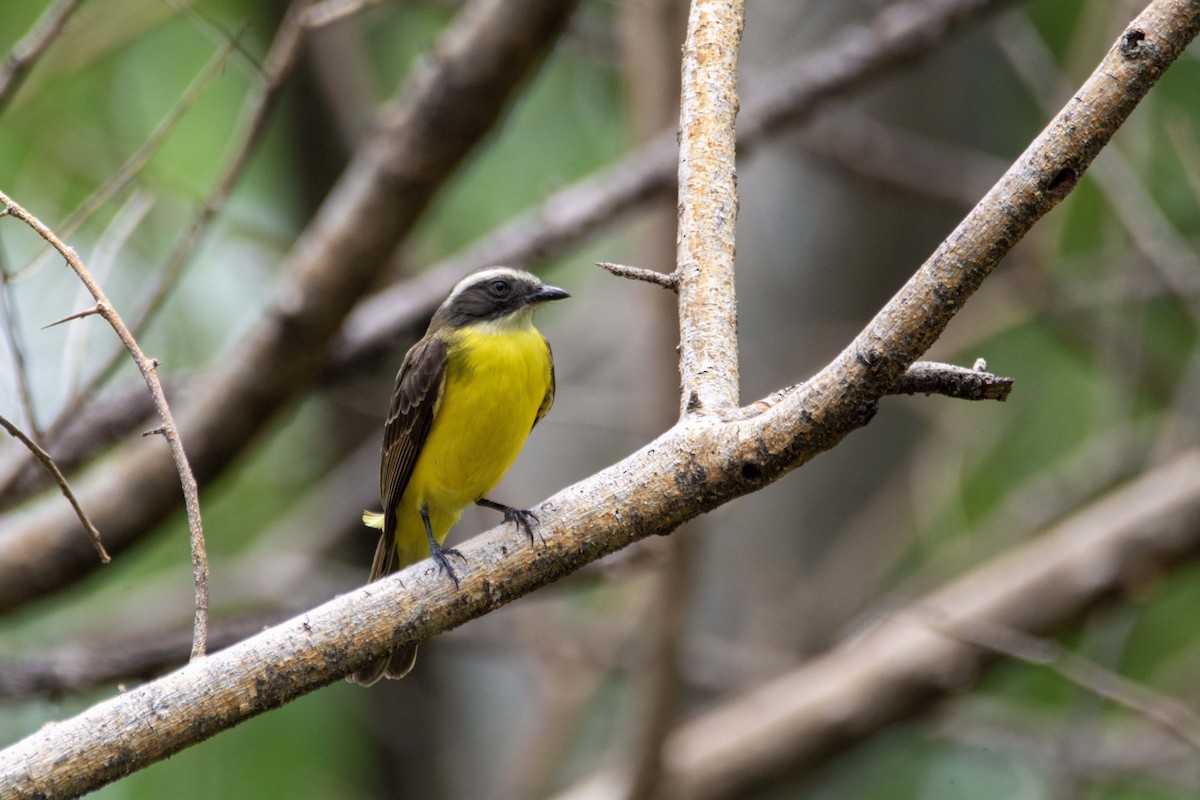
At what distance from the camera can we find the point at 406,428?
15.5 feet

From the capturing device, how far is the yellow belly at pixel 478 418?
4586 mm

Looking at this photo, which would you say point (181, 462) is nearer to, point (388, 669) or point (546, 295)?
point (388, 669)

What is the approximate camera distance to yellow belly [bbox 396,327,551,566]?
15.0 feet

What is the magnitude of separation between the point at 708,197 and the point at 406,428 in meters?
2.17

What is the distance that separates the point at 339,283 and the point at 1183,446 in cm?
450

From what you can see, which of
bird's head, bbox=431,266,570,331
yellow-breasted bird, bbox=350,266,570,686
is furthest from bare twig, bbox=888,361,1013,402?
bird's head, bbox=431,266,570,331

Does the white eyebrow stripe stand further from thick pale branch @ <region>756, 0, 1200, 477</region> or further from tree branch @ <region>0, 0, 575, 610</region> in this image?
thick pale branch @ <region>756, 0, 1200, 477</region>

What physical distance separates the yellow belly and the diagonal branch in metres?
1.81

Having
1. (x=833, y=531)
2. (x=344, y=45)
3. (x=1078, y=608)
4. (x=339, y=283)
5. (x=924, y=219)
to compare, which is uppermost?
(x=344, y=45)

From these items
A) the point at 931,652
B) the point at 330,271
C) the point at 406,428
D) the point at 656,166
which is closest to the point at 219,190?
the point at 330,271

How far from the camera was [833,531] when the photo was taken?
8.20 metres

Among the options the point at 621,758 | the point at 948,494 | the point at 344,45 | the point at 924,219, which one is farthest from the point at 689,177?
the point at 924,219

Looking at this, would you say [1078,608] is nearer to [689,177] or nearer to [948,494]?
[948,494]

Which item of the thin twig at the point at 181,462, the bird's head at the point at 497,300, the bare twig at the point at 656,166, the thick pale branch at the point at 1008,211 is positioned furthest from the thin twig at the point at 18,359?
the thick pale branch at the point at 1008,211
